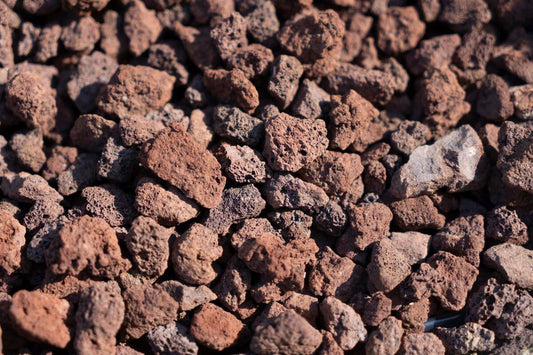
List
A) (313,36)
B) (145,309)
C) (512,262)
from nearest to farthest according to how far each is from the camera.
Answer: (145,309) < (512,262) < (313,36)

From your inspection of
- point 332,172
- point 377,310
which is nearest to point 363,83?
point 332,172

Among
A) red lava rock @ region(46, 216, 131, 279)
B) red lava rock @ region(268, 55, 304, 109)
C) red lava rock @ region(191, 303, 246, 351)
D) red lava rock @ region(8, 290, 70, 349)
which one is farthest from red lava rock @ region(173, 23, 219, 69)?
red lava rock @ region(8, 290, 70, 349)

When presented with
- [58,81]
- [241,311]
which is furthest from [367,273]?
[58,81]

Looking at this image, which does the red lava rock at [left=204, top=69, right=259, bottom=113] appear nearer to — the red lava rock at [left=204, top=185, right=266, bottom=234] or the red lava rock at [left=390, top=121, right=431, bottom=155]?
the red lava rock at [left=204, top=185, right=266, bottom=234]

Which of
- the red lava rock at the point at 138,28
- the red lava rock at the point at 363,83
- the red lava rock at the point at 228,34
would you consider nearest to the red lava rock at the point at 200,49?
the red lava rock at the point at 228,34

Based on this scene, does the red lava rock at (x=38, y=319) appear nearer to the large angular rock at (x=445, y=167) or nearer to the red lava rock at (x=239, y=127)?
the red lava rock at (x=239, y=127)

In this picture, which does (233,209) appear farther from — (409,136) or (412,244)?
(409,136)

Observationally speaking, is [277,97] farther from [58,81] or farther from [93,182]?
[58,81]
